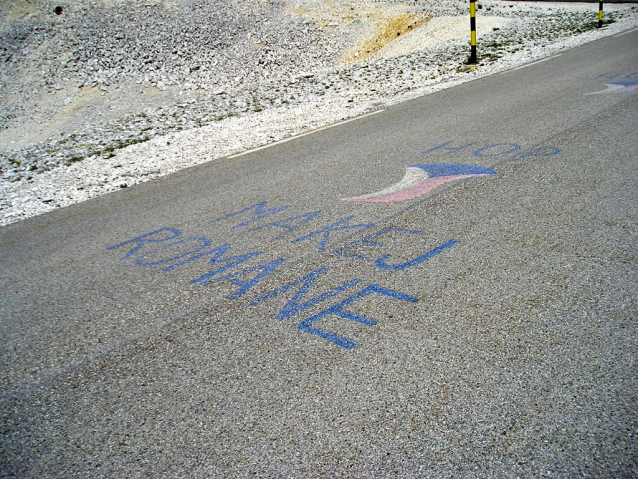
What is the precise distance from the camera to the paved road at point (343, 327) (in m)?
2.38

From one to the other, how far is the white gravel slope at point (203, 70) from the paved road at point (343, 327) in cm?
311

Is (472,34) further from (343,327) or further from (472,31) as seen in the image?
(343,327)

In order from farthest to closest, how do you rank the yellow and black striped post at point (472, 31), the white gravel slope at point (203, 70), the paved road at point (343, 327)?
the yellow and black striped post at point (472, 31)
the white gravel slope at point (203, 70)
the paved road at point (343, 327)

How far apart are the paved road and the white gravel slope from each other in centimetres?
311

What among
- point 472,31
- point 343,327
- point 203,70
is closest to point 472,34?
point 472,31

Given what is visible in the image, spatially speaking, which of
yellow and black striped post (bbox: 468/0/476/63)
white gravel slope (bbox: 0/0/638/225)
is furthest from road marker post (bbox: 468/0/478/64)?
white gravel slope (bbox: 0/0/638/225)

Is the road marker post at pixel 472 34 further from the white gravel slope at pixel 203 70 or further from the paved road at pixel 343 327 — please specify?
the paved road at pixel 343 327

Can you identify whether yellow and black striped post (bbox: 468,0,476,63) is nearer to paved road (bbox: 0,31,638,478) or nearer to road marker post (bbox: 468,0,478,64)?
road marker post (bbox: 468,0,478,64)

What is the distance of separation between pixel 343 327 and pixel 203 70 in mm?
18837

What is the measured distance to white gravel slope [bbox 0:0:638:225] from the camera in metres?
9.40

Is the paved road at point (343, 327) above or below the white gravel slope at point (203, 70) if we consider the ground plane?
below

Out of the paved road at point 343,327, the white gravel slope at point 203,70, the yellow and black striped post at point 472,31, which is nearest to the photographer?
the paved road at point 343,327

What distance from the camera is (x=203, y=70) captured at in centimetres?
2020

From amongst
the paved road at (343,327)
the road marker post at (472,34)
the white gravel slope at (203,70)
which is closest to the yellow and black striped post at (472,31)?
the road marker post at (472,34)
